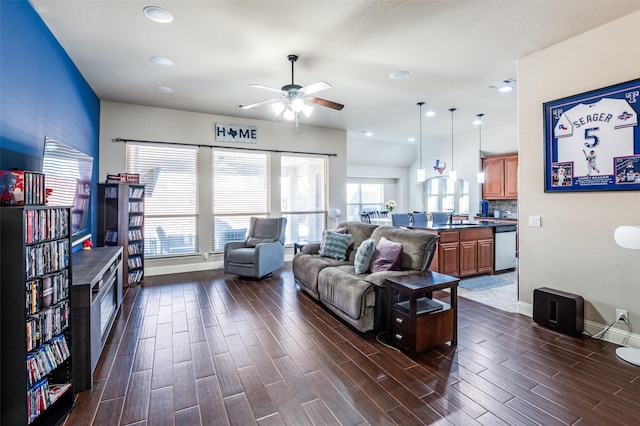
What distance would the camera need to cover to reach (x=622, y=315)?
9.18ft

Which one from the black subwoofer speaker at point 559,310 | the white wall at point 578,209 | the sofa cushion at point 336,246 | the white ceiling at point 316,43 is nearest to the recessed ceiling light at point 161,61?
the white ceiling at point 316,43

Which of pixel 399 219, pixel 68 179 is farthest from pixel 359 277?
pixel 68 179

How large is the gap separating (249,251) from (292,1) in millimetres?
3577

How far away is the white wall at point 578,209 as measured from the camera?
2770 millimetres

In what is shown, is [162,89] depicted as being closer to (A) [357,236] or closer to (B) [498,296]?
(A) [357,236]

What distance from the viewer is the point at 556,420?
6.08 feet

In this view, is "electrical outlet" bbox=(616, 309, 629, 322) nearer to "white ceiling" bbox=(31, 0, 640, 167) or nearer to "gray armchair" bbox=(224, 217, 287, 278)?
"white ceiling" bbox=(31, 0, 640, 167)

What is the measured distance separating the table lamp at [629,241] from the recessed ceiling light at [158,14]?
421cm

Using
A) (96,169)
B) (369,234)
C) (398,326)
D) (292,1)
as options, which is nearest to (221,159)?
(96,169)

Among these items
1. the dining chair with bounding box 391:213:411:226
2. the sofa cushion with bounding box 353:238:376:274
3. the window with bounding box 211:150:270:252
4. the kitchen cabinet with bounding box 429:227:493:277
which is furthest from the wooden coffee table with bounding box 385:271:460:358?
the window with bounding box 211:150:270:252

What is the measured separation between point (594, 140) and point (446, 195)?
→ 6.46 m

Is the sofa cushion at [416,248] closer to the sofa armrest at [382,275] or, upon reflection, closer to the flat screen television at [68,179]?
the sofa armrest at [382,275]

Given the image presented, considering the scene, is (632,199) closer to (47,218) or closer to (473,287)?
(473,287)

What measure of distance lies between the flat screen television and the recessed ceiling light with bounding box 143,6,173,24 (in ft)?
4.58
